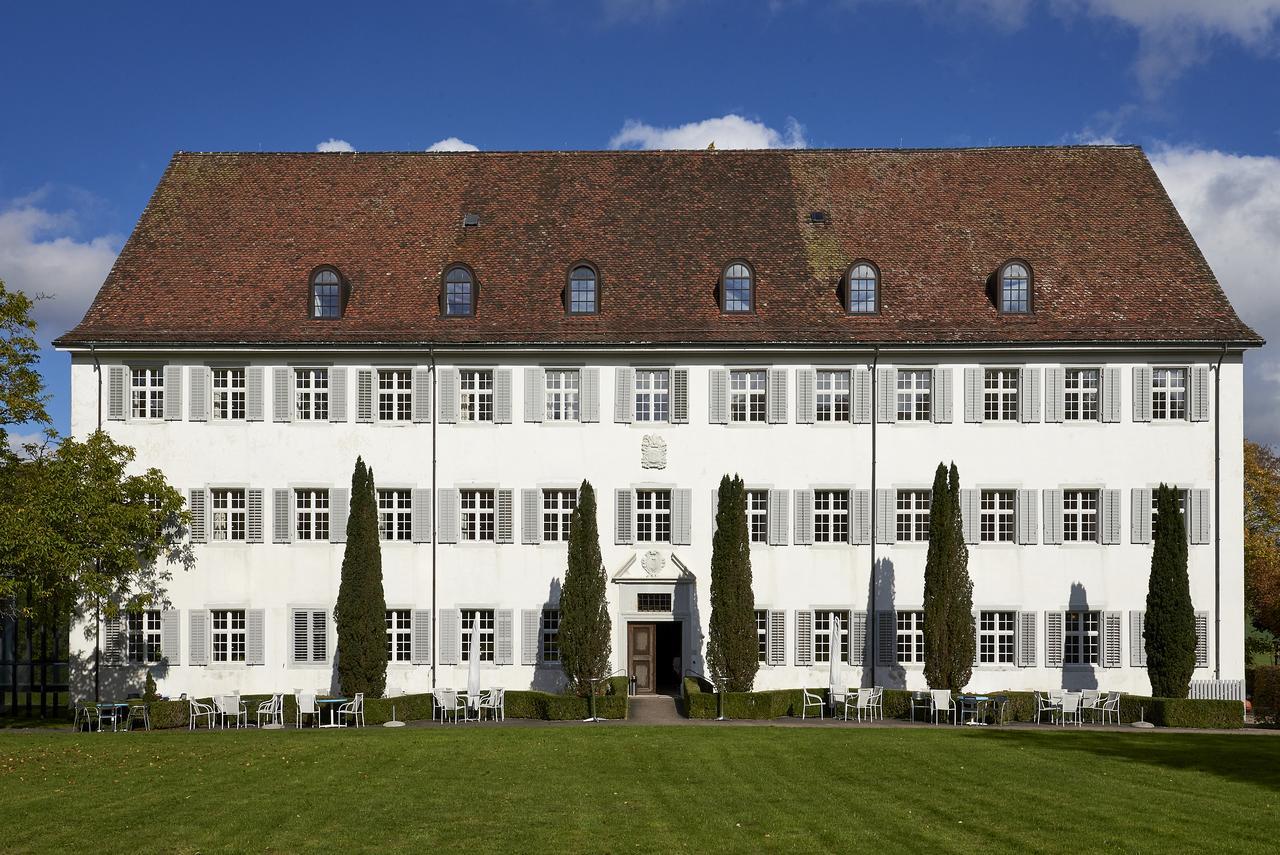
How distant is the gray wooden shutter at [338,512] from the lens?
115 feet

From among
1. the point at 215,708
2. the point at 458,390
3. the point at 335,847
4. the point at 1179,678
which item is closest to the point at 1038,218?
the point at 1179,678

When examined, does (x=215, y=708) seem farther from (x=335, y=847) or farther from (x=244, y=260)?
(x=335, y=847)

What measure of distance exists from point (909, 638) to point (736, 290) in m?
10.3

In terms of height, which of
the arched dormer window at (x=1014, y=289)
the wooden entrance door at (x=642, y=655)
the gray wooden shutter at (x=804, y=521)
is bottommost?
the wooden entrance door at (x=642, y=655)

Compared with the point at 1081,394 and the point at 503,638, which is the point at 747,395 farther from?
the point at 503,638

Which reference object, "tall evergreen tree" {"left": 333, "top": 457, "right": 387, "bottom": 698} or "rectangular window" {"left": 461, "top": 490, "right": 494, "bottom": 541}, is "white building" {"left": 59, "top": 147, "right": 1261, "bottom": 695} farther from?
"tall evergreen tree" {"left": 333, "top": 457, "right": 387, "bottom": 698}

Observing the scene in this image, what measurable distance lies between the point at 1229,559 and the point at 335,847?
27285 millimetres

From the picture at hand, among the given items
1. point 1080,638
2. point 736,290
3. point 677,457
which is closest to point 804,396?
point 736,290

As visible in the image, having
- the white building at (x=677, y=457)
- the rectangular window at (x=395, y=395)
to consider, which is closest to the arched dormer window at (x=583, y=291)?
the white building at (x=677, y=457)

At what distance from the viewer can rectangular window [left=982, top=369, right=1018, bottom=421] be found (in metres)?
35.1

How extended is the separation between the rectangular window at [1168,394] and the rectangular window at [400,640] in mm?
20419

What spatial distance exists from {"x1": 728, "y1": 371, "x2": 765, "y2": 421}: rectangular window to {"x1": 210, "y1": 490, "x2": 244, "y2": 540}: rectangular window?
13.3 metres

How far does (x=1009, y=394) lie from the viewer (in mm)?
35156

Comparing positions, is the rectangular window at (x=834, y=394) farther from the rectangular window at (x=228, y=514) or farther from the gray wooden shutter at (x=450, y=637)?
the rectangular window at (x=228, y=514)
